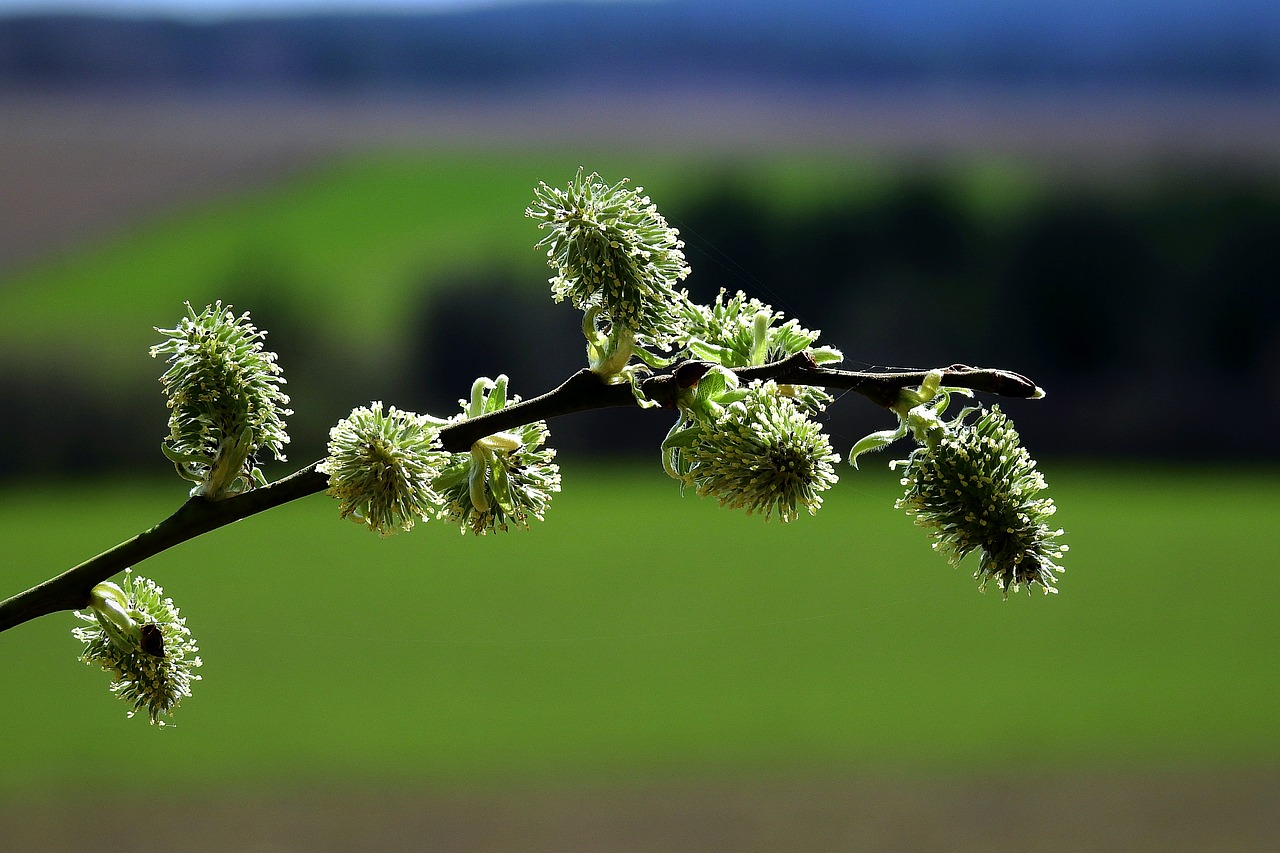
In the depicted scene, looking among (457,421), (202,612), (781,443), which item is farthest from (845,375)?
(202,612)

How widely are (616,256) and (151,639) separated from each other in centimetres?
23

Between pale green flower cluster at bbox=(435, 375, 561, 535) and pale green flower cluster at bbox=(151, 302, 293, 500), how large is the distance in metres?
0.07

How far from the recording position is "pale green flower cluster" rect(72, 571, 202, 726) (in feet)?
1.46

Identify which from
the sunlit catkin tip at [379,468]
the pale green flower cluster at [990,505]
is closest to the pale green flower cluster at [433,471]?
the sunlit catkin tip at [379,468]

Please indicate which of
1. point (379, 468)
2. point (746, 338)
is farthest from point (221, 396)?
point (746, 338)

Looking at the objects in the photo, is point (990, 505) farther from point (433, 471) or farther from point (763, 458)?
point (433, 471)

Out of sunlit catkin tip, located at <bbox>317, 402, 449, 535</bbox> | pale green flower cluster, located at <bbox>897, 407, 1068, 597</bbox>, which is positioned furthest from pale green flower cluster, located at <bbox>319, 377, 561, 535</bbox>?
pale green flower cluster, located at <bbox>897, 407, 1068, 597</bbox>

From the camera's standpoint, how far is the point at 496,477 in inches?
18.9

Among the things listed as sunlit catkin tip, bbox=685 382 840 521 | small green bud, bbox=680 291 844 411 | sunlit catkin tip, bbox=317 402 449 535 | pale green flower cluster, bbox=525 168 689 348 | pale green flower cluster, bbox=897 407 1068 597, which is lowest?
pale green flower cluster, bbox=897 407 1068 597

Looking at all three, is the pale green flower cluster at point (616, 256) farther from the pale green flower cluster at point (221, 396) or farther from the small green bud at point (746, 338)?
the pale green flower cluster at point (221, 396)

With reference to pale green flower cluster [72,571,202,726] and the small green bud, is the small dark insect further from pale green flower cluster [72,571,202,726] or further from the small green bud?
the small green bud

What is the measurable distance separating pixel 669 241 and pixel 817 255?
668 centimetres

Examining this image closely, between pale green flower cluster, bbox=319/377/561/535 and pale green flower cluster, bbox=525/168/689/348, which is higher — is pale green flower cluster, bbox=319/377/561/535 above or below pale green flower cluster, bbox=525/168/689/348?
below

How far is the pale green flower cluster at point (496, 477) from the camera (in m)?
0.47
